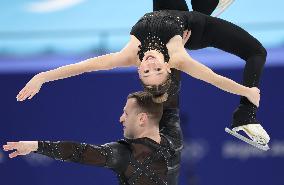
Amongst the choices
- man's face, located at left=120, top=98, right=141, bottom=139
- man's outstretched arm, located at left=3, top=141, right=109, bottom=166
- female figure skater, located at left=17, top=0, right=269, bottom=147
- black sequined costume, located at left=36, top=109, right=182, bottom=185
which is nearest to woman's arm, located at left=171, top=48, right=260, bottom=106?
female figure skater, located at left=17, top=0, right=269, bottom=147

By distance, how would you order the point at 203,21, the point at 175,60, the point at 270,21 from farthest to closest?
the point at 270,21 → the point at 203,21 → the point at 175,60

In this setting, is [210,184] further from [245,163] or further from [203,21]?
[203,21]

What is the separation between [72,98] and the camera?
20.4 ft

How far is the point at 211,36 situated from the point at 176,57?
0.40 m

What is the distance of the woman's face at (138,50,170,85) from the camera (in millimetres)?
4023

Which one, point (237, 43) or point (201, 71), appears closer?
point (201, 71)

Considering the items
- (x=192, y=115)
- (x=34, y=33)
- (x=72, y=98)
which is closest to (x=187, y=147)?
(x=192, y=115)

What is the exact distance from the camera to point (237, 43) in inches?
170

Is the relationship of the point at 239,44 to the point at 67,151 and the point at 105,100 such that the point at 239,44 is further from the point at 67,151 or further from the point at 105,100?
the point at 105,100

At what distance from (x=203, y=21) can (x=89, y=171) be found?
2.42 metres

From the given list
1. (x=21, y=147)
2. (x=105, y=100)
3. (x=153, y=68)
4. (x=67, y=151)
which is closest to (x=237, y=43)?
(x=153, y=68)

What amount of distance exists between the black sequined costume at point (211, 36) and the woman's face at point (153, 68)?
12cm

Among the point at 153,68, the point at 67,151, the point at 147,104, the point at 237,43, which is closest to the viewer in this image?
the point at 67,151

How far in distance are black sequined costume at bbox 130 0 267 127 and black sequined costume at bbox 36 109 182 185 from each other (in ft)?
1.65
